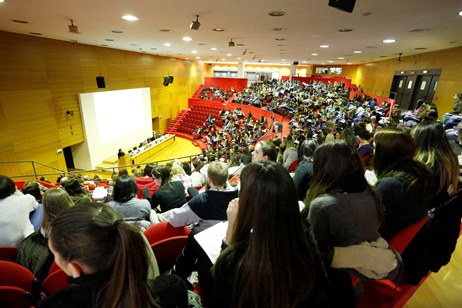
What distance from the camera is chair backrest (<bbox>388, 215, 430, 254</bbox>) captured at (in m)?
1.62

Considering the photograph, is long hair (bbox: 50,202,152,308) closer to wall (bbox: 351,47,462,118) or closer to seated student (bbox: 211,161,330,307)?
seated student (bbox: 211,161,330,307)

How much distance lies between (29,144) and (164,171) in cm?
760

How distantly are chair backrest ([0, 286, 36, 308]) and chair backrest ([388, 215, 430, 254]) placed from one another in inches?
94.2

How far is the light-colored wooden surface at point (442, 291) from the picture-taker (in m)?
2.26

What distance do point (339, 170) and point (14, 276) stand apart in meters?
2.32

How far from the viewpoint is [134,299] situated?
0.98 metres

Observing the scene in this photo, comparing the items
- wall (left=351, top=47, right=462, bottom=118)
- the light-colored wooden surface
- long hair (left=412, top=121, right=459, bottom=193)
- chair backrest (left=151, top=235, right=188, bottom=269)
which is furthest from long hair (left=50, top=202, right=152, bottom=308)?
wall (left=351, top=47, right=462, bottom=118)

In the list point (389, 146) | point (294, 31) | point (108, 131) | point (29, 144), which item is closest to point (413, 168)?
point (389, 146)

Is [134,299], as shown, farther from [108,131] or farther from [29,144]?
[108,131]

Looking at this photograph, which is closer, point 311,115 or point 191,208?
point 191,208

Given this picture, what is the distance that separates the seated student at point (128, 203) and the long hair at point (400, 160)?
2.33 metres

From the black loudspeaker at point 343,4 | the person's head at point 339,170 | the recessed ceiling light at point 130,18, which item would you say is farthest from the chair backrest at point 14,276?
the recessed ceiling light at point 130,18

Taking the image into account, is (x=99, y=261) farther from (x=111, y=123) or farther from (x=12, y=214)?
(x=111, y=123)

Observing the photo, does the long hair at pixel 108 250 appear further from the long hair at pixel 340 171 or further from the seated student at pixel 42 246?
the seated student at pixel 42 246
